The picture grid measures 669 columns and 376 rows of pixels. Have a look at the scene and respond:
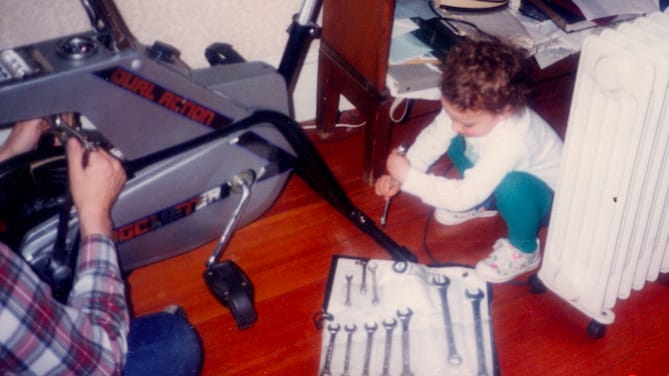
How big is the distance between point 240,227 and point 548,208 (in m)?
0.73

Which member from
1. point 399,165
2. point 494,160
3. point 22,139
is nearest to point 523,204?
point 494,160

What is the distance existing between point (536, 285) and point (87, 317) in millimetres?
963

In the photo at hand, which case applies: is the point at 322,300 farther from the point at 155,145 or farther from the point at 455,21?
the point at 455,21

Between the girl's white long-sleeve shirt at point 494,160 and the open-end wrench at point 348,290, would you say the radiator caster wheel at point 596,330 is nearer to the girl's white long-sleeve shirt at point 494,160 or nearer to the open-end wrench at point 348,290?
the girl's white long-sleeve shirt at point 494,160

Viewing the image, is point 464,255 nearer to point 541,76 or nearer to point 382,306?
point 382,306

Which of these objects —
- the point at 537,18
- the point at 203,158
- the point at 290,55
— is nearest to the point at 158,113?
the point at 203,158

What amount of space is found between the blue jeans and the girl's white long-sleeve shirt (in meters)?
0.56

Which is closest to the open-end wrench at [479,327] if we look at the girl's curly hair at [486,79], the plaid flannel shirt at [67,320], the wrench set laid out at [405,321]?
the wrench set laid out at [405,321]

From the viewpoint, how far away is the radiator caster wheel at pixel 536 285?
1448 millimetres

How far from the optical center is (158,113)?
120 cm

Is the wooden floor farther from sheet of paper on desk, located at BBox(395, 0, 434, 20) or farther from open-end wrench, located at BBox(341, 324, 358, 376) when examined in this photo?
sheet of paper on desk, located at BBox(395, 0, 434, 20)

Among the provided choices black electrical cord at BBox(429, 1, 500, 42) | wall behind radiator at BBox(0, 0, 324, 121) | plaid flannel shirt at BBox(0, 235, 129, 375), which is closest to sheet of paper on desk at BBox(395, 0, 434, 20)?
black electrical cord at BBox(429, 1, 500, 42)

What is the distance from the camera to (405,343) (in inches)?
51.3

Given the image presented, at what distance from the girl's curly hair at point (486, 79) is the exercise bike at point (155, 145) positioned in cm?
33
